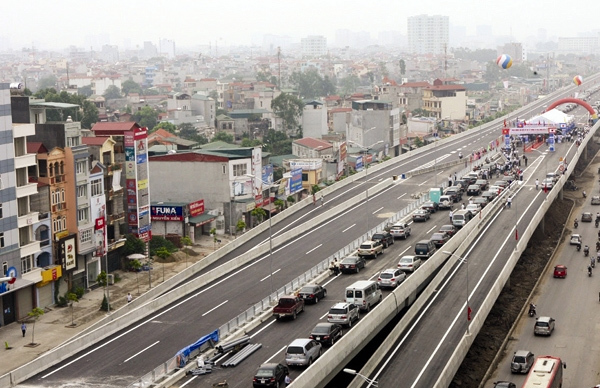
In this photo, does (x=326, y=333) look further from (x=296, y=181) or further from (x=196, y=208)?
(x=296, y=181)

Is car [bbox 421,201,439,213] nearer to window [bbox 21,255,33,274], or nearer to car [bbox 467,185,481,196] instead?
car [bbox 467,185,481,196]

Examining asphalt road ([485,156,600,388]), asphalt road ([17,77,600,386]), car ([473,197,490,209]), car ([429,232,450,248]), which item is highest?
car ([473,197,490,209])

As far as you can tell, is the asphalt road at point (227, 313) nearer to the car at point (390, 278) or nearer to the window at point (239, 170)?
the car at point (390, 278)

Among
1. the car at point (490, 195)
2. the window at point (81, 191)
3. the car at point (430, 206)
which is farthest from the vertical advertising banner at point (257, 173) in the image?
the window at point (81, 191)

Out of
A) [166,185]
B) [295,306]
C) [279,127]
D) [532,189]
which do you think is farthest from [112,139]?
[279,127]

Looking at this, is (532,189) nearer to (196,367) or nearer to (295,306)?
(295,306)

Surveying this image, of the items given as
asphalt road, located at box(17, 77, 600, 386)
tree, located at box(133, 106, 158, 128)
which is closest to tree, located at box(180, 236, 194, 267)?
asphalt road, located at box(17, 77, 600, 386)

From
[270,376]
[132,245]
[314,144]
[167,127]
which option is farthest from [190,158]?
[167,127]
